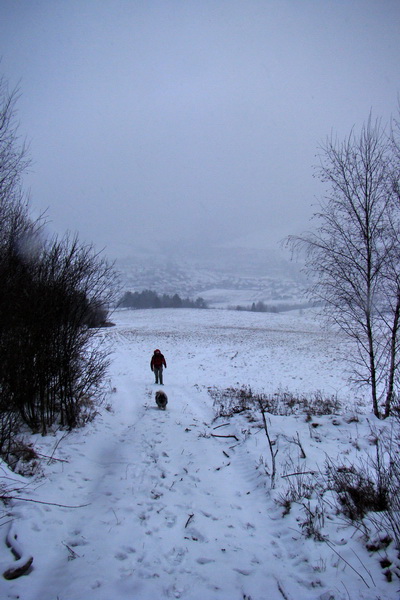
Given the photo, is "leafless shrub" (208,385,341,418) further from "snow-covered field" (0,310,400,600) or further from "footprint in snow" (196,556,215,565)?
"footprint in snow" (196,556,215,565)

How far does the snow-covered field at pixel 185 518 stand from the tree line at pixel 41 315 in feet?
3.14

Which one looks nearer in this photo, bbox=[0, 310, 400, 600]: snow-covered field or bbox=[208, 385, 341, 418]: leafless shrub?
bbox=[0, 310, 400, 600]: snow-covered field

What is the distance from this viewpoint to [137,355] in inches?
951

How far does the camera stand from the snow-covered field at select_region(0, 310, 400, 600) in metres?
3.06

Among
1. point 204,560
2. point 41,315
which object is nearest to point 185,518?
point 204,560

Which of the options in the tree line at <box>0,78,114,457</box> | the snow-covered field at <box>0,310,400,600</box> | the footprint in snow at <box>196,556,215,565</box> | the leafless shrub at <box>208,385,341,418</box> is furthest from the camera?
the leafless shrub at <box>208,385,341,418</box>

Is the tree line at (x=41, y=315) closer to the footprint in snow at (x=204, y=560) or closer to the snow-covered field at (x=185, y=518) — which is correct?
the snow-covered field at (x=185, y=518)

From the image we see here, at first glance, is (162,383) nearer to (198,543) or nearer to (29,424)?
(29,424)

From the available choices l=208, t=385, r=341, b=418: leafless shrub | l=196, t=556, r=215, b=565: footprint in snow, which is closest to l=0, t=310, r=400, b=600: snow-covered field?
l=196, t=556, r=215, b=565: footprint in snow

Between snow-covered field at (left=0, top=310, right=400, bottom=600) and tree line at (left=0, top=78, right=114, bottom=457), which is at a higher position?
tree line at (left=0, top=78, right=114, bottom=457)

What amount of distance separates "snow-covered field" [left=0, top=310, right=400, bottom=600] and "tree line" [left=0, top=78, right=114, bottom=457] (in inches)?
37.7

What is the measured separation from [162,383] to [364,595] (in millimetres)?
13292

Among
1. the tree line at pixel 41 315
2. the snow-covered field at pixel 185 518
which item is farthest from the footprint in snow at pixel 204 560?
the tree line at pixel 41 315

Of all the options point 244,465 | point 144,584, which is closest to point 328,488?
point 244,465
